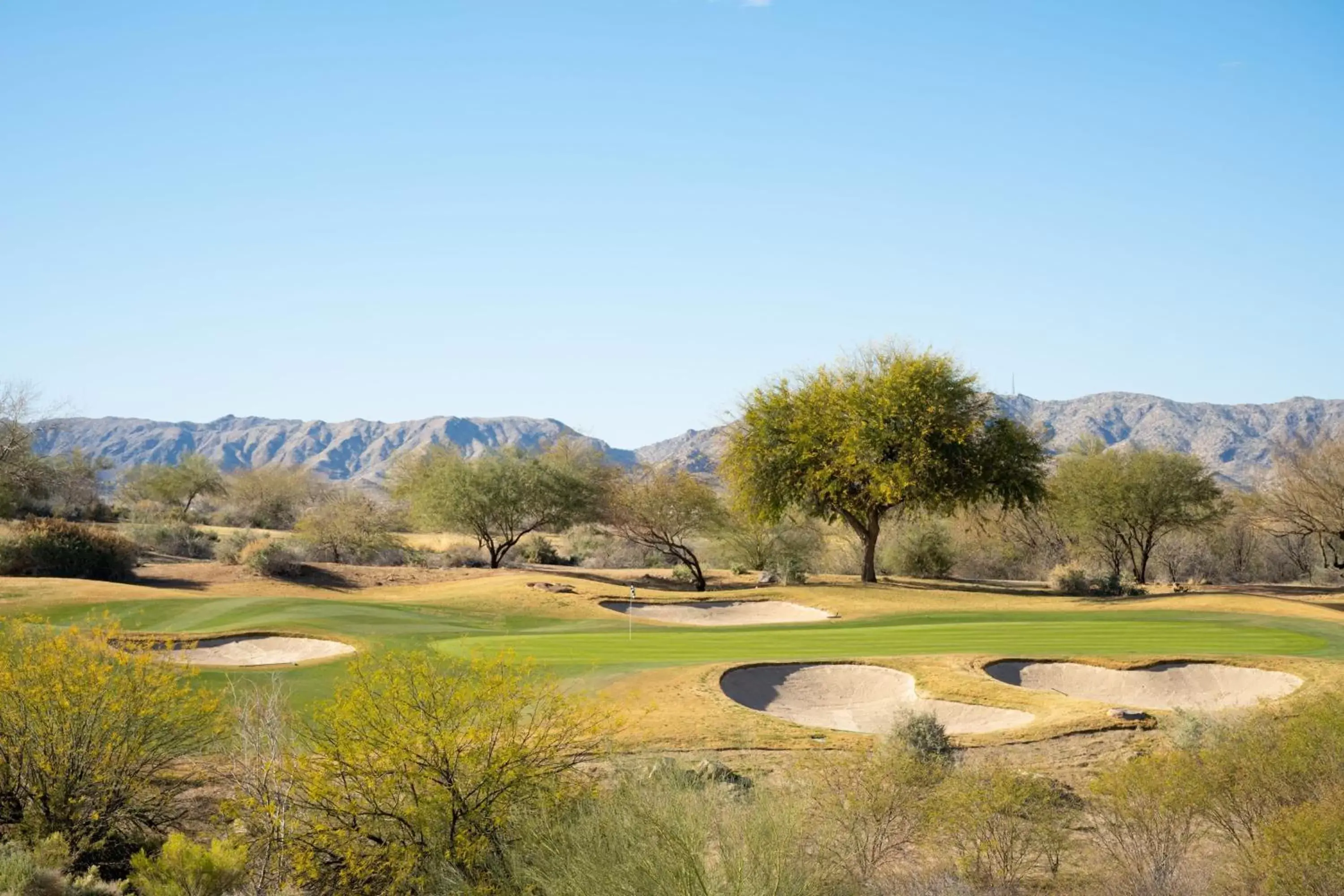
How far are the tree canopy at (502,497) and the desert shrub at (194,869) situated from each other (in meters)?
33.5

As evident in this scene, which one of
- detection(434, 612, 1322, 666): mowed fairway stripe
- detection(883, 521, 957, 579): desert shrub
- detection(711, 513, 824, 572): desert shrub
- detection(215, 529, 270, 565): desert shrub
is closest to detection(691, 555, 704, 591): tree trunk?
detection(711, 513, 824, 572): desert shrub

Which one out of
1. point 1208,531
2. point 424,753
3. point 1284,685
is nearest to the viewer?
point 424,753

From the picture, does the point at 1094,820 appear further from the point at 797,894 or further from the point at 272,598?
the point at 272,598

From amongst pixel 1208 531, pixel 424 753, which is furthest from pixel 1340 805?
pixel 1208 531

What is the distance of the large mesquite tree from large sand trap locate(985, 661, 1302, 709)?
16002 millimetres

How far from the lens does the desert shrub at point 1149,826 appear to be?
9414 millimetres

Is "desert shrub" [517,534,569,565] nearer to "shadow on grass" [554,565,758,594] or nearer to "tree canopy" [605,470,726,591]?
"shadow on grass" [554,565,758,594]

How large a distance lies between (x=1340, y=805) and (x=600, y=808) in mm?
6431

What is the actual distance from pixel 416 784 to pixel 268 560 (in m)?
28.8

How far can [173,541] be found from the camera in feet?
143

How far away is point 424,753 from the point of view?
9688 millimetres

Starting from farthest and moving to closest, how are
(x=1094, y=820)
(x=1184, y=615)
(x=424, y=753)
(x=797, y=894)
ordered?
1. (x=1184, y=615)
2. (x=1094, y=820)
3. (x=424, y=753)
4. (x=797, y=894)

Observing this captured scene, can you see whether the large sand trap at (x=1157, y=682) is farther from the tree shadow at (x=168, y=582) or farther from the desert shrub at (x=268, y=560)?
the desert shrub at (x=268, y=560)

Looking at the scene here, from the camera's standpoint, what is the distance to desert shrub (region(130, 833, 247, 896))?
9242mm
